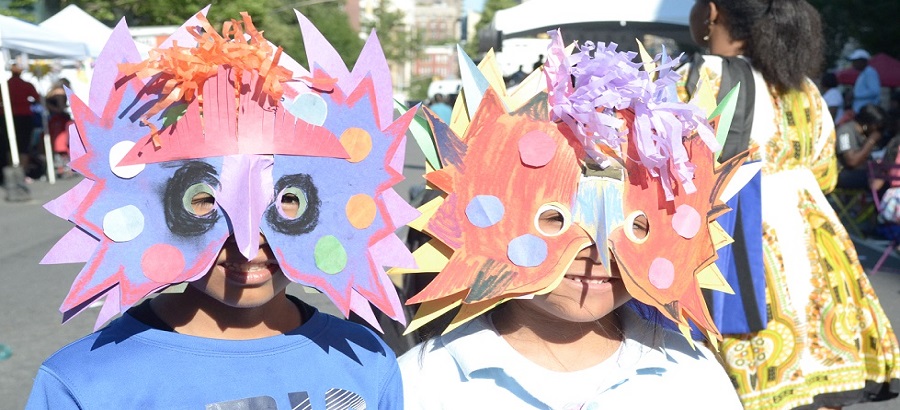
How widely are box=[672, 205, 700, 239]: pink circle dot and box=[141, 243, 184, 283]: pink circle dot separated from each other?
1.06 meters

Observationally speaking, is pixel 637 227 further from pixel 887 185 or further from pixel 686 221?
pixel 887 185

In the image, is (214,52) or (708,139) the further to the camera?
(708,139)

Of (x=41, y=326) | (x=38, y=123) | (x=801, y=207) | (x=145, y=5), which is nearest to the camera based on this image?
(x=801, y=207)

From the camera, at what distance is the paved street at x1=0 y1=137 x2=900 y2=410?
208 inches

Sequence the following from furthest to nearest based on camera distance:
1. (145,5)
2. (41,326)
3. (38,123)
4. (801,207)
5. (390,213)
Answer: (145,5) → (38,123) → (41,326) → (801,207) → (390,213)

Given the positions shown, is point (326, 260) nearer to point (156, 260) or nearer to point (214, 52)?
point (156, 260)

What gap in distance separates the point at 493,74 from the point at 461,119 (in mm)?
140

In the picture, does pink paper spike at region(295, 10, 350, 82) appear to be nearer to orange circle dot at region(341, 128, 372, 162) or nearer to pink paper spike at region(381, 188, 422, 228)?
orange circle dot at region(341, 128, 372, 162)

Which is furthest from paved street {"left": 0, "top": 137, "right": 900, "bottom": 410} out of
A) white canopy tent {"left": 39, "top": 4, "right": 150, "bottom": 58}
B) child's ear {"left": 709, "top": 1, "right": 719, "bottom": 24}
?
white canopy tent {"left": 39, "top": 4, "right": 150, "bottom": 58}

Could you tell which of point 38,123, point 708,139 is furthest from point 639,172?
point 38,123

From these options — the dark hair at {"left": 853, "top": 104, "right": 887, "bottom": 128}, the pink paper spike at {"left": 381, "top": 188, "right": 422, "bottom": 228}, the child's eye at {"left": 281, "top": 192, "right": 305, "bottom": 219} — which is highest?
the child's eye at {"left": 281, "top": 192, "right": 305, "bottom": 219}

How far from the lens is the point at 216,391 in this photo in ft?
6.82

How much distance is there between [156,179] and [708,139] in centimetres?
118

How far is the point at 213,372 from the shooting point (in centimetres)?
210
